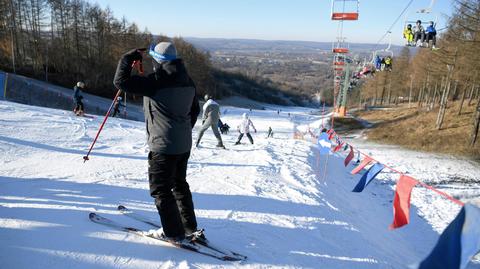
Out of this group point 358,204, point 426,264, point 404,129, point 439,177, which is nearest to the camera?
point 426,264

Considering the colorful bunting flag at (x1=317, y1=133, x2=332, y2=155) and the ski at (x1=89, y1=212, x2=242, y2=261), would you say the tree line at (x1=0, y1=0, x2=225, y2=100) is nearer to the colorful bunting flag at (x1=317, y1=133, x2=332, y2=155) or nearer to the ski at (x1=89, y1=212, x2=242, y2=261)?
the colorful bunting flag at (x1=317, y1=133, x2=332, y2=155)

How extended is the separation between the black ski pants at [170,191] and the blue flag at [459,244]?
2.29 metres

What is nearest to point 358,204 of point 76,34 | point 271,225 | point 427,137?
point 271,225

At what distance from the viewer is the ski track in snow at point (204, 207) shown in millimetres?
3812

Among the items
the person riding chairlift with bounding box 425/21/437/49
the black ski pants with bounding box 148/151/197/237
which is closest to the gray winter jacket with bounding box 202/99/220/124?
the black ski pants with bounding box 148/151/197/237

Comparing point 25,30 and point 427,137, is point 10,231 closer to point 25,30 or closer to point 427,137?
point 427,137

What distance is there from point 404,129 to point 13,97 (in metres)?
35.2

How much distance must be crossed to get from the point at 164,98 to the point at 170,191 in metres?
0.95

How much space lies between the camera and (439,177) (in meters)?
16.8

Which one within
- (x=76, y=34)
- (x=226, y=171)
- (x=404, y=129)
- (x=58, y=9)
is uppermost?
(x=58, y=9)

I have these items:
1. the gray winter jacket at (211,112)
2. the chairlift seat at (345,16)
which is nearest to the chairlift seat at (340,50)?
the chairlift seat at (345,16)

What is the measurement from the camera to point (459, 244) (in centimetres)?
270

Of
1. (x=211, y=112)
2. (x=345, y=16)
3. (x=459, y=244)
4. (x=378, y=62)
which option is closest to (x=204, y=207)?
(x=459, y=244)

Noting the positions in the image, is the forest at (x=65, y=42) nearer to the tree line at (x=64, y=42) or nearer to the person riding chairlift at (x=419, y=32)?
the tree line at (x=64, y=42)
